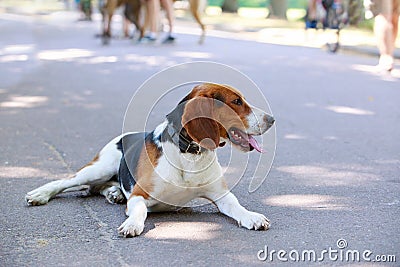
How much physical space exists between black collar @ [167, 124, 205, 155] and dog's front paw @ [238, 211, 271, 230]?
0.50 m

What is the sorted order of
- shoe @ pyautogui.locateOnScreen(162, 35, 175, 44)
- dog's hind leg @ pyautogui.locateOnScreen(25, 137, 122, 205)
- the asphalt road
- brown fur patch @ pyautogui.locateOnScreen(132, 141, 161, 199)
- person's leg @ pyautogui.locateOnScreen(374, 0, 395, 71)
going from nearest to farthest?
the asphalt road, brown fur patch @ pyautogui.locateOnScreen(132, 141, 161, 199), dog's hind leg @ pyautogui.locateOnScreen(25, 137, 122, 205), person's leg @ pyautogui.locateOnScreen(374, 0, 395, 71), shoe @ pyautogui.locateOnScreen(162, 35, 175, 44)

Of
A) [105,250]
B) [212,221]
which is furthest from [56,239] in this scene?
[212,221]

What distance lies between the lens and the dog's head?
14.6 feet

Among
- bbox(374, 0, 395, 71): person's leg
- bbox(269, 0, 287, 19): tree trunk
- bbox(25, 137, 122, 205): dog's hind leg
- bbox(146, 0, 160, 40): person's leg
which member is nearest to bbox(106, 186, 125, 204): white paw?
bbox(25, 137, 122, 205): dog's hind leg

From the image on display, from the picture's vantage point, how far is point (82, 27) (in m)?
23.6

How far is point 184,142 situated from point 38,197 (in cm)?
130

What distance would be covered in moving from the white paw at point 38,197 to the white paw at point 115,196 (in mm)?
423

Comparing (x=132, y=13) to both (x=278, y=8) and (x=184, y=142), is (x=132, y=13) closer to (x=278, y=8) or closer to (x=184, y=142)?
(x=278, y=8)

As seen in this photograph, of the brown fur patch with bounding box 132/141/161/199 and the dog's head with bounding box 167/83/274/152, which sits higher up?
the dog's head with bounding box 167/83/274/152

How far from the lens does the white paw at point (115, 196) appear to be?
526cm

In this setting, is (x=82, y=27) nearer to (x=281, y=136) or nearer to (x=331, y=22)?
(x=331, y=22)

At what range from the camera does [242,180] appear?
5988mm

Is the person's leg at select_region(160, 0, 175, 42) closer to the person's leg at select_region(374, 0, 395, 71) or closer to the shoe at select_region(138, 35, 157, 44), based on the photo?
the shoe at select_region(138, 35, 157, 44)

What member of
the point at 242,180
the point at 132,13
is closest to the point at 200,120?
the point at 242,180
